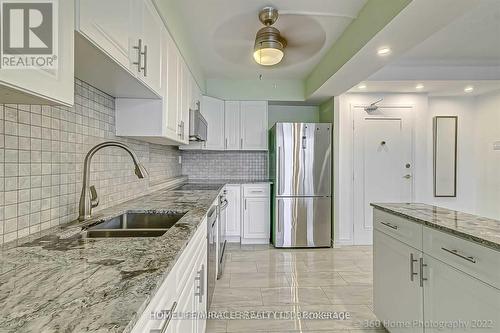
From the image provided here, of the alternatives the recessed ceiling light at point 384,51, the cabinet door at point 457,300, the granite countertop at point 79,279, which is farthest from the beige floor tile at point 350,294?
the recessed ceiling light at point 384,51

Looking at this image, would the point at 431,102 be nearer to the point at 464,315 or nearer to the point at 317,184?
the point at 317,184

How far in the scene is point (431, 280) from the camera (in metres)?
1.43

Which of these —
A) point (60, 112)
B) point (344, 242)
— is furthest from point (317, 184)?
point (60, 112)

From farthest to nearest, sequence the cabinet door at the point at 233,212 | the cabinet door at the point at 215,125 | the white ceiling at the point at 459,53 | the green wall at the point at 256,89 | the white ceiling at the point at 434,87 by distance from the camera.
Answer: the green wall at the point at 256,89 → the cabinet door at the point at 215,125 → the cabinet door at the point at 233,212 → the white ceiling at the point at 434,87 → the white ceiling at the point at 459,53

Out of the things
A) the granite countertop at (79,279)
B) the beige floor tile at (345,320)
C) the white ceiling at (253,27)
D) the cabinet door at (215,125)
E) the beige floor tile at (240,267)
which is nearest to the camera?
the granite countertop at (79,279)

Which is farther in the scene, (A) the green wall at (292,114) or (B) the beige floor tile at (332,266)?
(A) the green wall at (292,114)

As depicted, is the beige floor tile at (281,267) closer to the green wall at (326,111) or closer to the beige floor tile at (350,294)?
the beige floor tile at (350,294)

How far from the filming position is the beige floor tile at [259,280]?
2670 millimetres

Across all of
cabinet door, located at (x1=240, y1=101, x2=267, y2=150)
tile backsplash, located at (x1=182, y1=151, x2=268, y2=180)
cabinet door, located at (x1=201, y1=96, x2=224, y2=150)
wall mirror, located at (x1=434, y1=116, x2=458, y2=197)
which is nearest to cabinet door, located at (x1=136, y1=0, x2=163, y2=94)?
cabinet door, located at (x1=201, y1=96, x2=224, y2=150)

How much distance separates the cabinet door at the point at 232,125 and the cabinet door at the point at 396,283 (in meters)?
2.65

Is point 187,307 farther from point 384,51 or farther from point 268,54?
point 384,51

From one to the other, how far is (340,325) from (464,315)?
1.00 m

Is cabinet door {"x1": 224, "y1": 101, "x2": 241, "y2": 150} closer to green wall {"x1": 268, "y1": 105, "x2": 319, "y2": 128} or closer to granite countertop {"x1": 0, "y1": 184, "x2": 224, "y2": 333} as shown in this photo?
green wall {"x1": 268, "y1": 105, "x2": 319, "y2": 128}

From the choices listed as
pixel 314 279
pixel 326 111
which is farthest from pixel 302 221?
pixel 326 111
